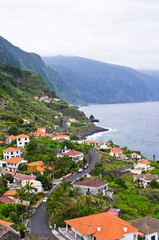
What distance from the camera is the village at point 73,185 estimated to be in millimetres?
26562

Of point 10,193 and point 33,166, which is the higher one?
point 33,166

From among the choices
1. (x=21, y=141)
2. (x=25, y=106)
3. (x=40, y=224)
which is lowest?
(x=40, y=224)

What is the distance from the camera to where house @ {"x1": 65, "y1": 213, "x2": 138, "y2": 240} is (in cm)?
2500

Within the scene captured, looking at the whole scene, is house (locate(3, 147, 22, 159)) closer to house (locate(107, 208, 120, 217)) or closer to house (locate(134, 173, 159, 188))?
house (locate(134, 173, 159, 188))

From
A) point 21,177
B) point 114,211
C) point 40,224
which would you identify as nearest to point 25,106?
point 21,177

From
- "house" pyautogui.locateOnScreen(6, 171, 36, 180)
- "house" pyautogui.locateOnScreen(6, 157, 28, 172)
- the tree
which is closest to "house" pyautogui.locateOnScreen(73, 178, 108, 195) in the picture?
"house" pyautogui.locateOnScreen(6, 171, 36, 180)

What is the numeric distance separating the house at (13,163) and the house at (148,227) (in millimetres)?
25879

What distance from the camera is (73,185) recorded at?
133 feet

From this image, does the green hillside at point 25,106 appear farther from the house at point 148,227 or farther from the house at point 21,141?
the house at point 148,227

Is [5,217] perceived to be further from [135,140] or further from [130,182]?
[135,140]

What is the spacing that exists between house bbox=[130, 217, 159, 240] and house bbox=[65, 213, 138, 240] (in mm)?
2384

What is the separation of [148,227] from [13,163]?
28021 millimetres

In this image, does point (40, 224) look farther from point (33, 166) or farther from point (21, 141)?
point (21, 141)

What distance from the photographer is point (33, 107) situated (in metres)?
116
